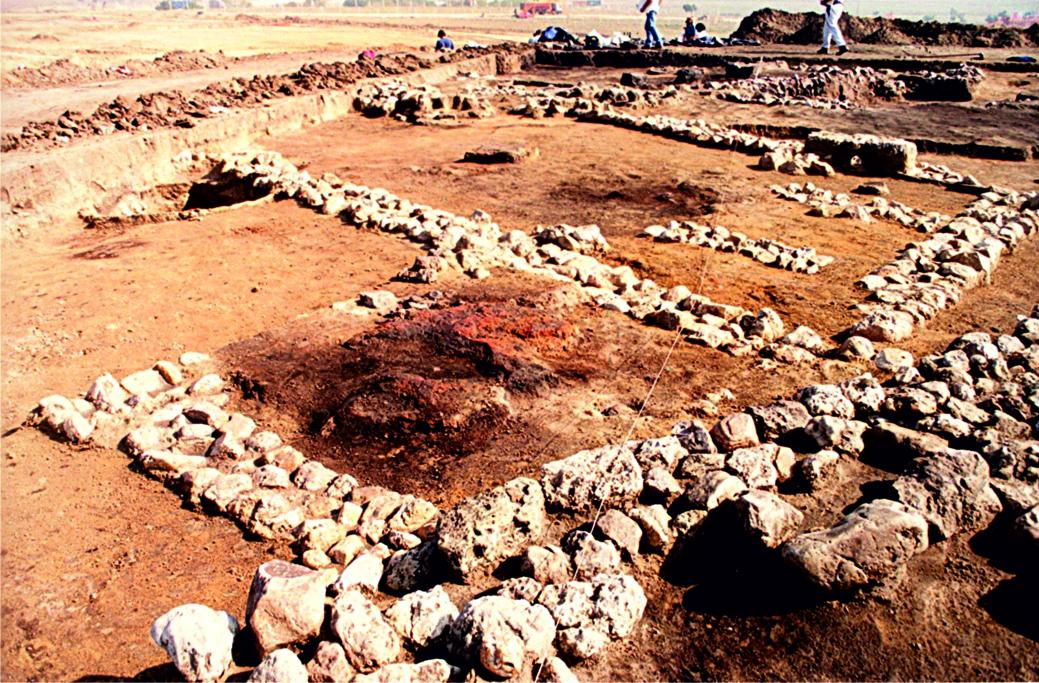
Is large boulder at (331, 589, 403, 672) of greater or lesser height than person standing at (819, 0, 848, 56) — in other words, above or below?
below

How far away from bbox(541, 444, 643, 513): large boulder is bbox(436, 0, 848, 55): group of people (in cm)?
2206

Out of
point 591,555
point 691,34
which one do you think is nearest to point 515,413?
point 591,555

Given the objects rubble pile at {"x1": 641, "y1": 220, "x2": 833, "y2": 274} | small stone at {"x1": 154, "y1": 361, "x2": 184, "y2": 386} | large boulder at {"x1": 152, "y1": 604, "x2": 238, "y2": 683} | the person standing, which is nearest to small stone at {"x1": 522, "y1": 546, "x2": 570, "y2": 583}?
large boulder at {"x1": 152, "y1": 604, "x2": 238, "y2": 683}

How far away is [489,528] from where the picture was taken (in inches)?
126

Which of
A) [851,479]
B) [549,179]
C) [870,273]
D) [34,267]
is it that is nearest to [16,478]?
[34,267]

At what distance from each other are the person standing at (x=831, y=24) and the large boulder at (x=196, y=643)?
2369 cm

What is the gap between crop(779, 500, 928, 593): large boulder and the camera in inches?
113

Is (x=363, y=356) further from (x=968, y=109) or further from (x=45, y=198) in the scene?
(x=968, y=109)

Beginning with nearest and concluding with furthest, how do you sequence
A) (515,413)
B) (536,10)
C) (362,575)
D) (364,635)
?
(364,635) → (362,575) → (515,413) → (536,10)

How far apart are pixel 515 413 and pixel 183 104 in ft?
34.0

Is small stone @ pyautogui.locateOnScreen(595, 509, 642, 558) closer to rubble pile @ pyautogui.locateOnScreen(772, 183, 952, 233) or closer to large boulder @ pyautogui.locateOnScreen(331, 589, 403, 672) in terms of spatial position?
large boulder @ pyautogui.locateOnScreen(331, 589, 403, 672)

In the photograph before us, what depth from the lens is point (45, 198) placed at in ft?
29.0

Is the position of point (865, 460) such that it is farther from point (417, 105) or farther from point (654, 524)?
point (417, 105)

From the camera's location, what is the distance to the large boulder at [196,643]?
2586 millimetres
